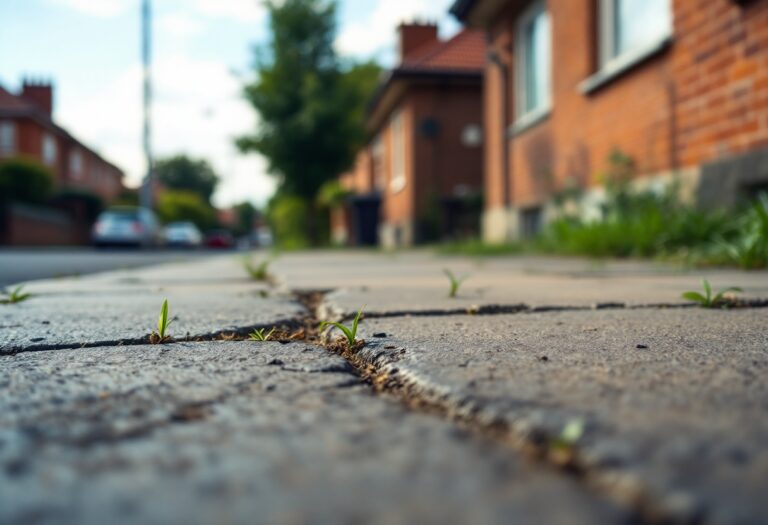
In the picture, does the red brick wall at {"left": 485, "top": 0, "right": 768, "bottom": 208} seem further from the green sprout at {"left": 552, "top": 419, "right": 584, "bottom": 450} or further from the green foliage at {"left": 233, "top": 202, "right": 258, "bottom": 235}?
the green foliage at {"left": 233, "top": 202, "right": 258, "bottom": 235}

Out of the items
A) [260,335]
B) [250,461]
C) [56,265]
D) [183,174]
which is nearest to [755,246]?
[260,335]

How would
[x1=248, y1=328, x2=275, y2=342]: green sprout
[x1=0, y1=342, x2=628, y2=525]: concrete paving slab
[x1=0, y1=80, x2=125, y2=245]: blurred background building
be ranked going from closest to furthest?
1. [x1=0, y1=342, x2=628, y2=525]: concrete paving slab
2. [x1=248, y1=328, x2=275, y2=342]: green sprout
3. [x1=0, y1=80, x2=125, y2=245]: blurred background building

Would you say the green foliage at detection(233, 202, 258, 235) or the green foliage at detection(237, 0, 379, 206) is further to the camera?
the green foliage at detection(233, 202, 258, 235)

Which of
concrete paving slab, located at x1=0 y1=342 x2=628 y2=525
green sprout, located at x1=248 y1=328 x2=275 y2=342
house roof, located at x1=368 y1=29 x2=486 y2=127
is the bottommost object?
concrete paving slab, located at x1=0 y1=342 x2=628 y2=525

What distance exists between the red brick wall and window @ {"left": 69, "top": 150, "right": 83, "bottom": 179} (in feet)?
91.9

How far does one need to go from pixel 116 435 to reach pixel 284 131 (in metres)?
13.7

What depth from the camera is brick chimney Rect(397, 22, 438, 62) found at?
14.2 m

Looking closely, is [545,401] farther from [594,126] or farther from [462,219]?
[462,219]

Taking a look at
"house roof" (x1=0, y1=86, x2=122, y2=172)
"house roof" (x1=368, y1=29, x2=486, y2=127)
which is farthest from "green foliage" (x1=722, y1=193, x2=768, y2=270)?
"house roof" (x1=0, y1=86, x2=122, y2=172)

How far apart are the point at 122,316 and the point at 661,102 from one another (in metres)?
4.18

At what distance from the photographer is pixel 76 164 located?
101 ft

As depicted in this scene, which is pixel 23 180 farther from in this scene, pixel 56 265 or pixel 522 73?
pixel 522 73

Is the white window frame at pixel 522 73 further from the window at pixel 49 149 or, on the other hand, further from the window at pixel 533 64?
the window at pixel 49 149

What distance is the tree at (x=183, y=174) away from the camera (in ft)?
212
